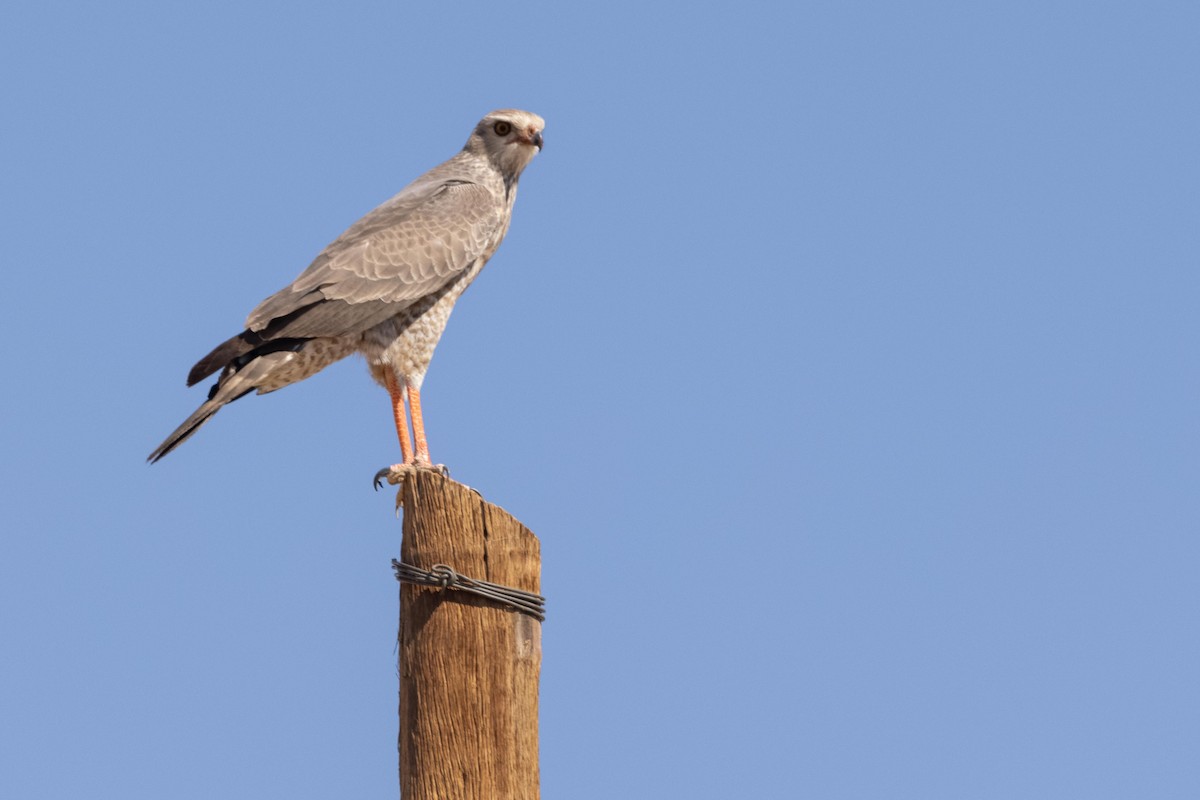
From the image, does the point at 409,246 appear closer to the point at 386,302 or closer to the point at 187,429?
the point at 386,302

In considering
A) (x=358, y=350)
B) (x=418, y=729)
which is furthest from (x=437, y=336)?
(x=418, y=729)

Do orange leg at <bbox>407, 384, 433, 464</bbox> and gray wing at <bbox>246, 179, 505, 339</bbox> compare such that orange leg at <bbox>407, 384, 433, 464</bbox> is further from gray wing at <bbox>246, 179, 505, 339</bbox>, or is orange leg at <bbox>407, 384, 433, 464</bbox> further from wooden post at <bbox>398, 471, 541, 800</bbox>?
wooden post at <bbox>398, 471, 541, 800</bbox>

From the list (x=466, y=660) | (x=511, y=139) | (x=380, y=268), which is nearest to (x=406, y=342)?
(x=380, y=268)

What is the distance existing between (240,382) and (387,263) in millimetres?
1084

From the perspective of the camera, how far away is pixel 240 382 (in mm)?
6969

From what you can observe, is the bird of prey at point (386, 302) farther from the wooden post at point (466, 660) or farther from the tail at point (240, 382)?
the wooden post at point (466, 660)

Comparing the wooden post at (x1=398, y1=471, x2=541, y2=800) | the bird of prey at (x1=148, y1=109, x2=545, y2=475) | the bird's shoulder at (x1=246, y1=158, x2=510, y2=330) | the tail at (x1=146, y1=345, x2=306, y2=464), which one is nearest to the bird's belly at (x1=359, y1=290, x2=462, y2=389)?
the bird of prey at (x1=148, y1=109, x2=545, y2=475)

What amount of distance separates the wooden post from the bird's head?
13.2ft

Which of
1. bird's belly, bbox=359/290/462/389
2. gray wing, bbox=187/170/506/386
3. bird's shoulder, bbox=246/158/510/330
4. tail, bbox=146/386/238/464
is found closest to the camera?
tail, bbox=146/386/238/464

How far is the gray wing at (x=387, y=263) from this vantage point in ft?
24.0

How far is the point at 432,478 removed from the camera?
16.1ft

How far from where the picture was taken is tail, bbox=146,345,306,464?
21.6 ft

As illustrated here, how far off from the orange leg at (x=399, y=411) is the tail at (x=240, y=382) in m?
0.59

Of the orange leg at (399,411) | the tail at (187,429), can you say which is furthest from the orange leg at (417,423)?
the tail at (187,429)
